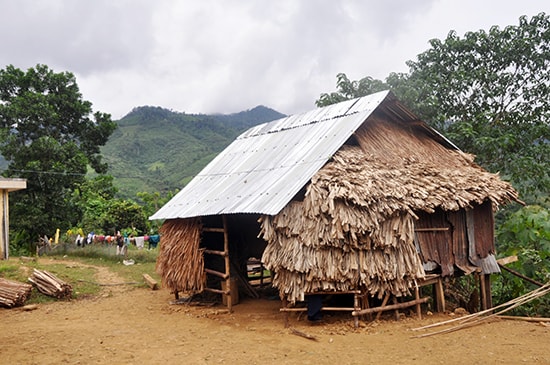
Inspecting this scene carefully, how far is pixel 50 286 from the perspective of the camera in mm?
11727

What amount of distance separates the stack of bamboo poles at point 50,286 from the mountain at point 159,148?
23957mm

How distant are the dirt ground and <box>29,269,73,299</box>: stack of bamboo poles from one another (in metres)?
1.10

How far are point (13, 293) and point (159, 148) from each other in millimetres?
38825

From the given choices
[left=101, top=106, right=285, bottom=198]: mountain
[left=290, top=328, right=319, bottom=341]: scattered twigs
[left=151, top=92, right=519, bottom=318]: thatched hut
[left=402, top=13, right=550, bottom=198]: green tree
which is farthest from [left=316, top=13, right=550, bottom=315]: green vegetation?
[left=101, top=106, right=285, bottom=198]: mountain

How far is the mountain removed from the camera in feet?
128

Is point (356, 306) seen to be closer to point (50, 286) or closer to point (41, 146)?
point (50, 286)

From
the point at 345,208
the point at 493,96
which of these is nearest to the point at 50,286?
the point at 345,208

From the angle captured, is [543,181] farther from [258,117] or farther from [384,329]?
[258,117]

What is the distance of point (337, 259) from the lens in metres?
8.18

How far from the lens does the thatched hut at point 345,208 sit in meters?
8.19

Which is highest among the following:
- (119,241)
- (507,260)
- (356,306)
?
(119,241)

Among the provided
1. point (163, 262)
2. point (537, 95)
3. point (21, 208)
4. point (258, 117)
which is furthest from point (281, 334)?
point (258, 117)

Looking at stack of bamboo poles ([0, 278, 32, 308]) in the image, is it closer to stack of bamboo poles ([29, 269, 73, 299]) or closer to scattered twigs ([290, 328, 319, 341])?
stack of bamboo poles ([29, 269, 73, 299])

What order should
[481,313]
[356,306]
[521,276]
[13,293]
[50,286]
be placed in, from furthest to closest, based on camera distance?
[50,286], [13,293], [521,276], [481,313], [356,306]
